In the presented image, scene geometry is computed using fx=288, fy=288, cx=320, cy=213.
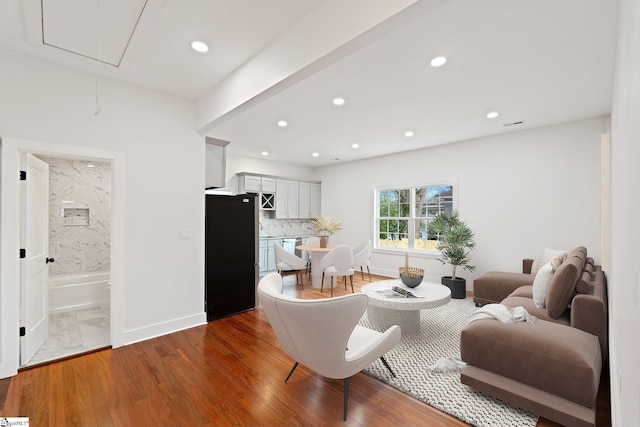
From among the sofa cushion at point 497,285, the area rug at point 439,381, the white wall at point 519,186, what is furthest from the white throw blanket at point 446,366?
the white wall at point 519,186

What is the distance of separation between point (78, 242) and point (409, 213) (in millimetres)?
6020

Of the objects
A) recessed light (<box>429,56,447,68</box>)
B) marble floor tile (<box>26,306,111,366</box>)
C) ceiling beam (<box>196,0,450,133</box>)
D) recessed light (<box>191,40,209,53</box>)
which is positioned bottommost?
marble floor tile (<box>26,306,111,366</box>)

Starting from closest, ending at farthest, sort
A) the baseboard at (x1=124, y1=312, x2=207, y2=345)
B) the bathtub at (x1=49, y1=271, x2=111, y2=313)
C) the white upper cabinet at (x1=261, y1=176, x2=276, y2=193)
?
the baseboard at (x1=124, y1=312, x2=207, y2=345) < the bathtub at (x1=49, y1=271, x2=111, y2=313) < the white upper cabinet at (x1=261, y1=176, x2=276, y2=193)

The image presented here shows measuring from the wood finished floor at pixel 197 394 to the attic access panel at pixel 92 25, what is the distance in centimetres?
281

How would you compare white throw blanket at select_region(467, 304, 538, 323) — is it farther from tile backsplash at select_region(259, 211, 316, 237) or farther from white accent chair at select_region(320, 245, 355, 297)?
tile backsplash at select_region(259, 211, 316, 237)

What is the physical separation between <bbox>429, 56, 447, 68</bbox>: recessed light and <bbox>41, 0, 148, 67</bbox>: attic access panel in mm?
2313

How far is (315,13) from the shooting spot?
6.70 feet

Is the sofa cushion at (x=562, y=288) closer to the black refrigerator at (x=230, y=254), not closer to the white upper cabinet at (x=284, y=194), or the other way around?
the black refrigerator at (x=230, y=254)

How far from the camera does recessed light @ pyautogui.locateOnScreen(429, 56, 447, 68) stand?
100 inches

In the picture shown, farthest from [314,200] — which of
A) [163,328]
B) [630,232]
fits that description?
[630,232]

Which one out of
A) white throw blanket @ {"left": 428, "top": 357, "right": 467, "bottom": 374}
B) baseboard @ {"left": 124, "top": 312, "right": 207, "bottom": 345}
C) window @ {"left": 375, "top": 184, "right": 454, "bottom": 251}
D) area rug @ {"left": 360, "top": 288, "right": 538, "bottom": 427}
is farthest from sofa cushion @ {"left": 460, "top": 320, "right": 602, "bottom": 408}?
window @ {"left": 375, "top": 184, "right": 454, "bottom": 251}

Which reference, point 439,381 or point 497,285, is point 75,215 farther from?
point 497,285

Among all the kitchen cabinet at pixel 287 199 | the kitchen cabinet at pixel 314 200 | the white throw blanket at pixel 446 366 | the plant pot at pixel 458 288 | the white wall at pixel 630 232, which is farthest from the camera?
the kitchen cabinet at pixel 314 200

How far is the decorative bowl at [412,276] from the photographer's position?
10.9ft
